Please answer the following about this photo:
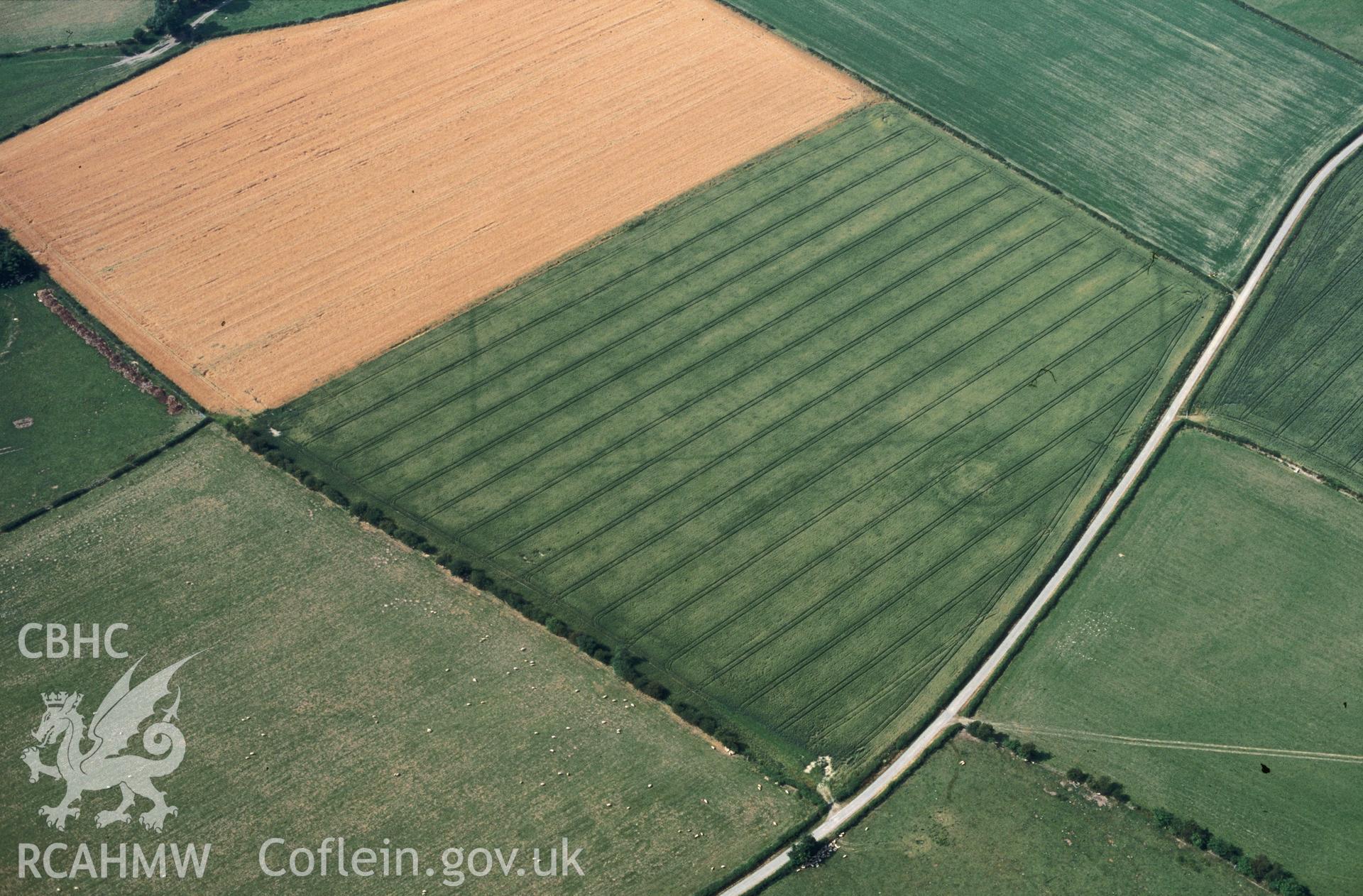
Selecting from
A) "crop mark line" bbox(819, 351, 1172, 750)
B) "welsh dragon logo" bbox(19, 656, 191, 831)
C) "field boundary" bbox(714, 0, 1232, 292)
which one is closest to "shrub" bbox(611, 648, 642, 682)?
"crop mark line" bbox(819, 351, 1172, 750)

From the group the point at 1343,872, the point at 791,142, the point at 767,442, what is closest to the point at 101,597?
the point at 767,442

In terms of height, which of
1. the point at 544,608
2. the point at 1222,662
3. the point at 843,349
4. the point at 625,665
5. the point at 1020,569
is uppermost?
the point at 843,349

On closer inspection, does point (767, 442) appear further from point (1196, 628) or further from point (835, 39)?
point (835, 39)

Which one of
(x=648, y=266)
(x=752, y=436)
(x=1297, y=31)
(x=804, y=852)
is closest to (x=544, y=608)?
(x=752, y=436)

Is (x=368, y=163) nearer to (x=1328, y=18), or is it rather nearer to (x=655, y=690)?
(x=655, y=690)

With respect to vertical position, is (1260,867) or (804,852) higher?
(804,852)

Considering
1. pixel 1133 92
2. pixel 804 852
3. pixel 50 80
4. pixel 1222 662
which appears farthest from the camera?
pixel 50 80

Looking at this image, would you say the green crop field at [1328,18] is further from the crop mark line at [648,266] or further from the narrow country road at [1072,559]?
the crop mark line at [648,266]
